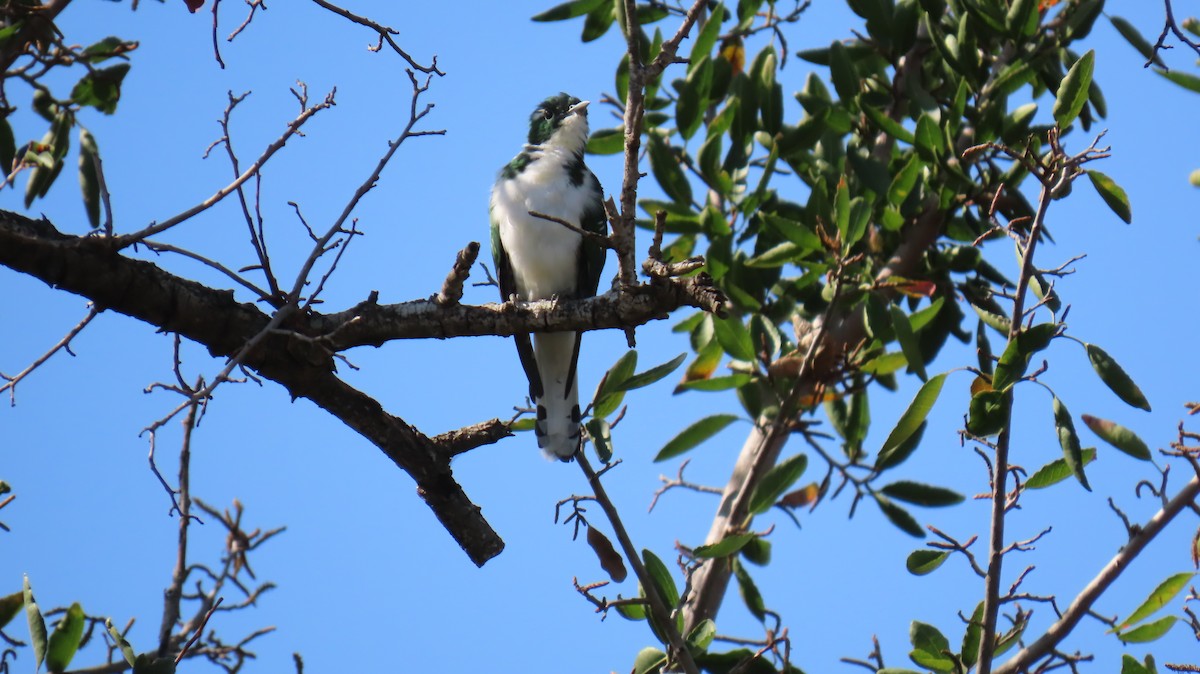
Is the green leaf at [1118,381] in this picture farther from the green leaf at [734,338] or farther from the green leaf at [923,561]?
the green leaf at [734,338]

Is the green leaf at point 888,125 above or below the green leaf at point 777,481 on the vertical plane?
above

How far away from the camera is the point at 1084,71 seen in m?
3.33

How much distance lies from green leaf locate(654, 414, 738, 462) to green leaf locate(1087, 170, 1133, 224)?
1.42 metres

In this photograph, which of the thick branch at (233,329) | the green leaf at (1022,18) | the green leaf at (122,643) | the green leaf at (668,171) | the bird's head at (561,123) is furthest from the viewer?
the bird's head at (561,123)

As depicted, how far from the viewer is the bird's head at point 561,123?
18.4ft

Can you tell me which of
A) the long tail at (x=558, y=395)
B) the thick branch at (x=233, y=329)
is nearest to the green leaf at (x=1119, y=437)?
the thick branch at (x=233, y=329)

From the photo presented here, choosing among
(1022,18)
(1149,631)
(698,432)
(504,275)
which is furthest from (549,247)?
(1149,631)

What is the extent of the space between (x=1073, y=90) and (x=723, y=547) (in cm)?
168

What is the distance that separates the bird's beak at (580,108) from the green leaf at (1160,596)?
3326 millimetres

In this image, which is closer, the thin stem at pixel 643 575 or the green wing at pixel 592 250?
the thin stem at pixel 643 575

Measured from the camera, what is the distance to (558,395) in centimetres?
508

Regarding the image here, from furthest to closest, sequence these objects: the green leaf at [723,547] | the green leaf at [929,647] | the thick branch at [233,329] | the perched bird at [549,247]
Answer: the perched bird at [549,247], the green leaf at [723,547], the green leaf at [929,647], the thick branch at [233,329]

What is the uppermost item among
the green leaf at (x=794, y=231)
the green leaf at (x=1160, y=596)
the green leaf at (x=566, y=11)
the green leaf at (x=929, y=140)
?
the green leaf at (x=566, y=11)

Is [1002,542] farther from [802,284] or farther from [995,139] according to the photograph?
[995,139]
